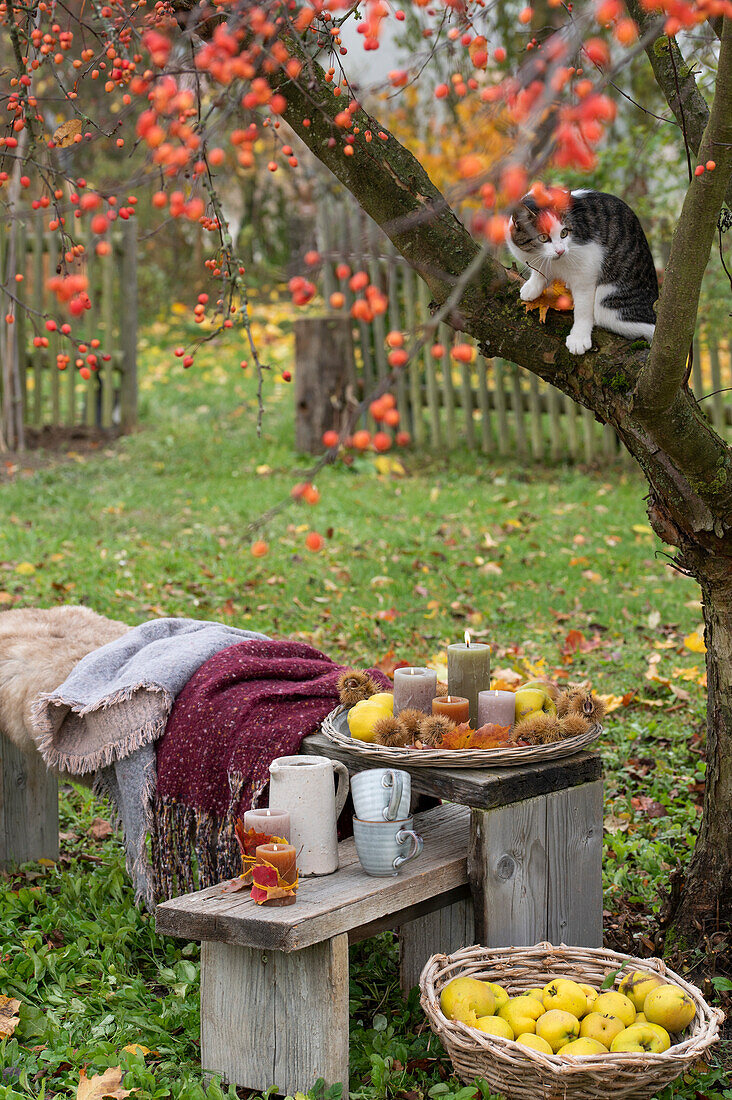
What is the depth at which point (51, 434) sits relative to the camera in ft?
29.4

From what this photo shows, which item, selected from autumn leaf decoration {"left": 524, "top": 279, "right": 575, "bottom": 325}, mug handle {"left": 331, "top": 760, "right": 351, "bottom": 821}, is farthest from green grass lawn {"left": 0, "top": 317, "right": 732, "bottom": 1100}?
autumn leaf decoration {"left": 524, "top": 279, "right": 575, "bottom": 325}

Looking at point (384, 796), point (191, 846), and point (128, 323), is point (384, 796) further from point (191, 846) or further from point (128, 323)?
point (128, 323)

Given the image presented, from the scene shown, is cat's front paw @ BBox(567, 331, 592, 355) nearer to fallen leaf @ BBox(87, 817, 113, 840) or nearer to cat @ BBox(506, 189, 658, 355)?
cat @ BBox(506, 189, 658, 355)

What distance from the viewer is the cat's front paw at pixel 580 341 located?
252 cm

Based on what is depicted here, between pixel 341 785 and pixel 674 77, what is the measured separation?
1841mm

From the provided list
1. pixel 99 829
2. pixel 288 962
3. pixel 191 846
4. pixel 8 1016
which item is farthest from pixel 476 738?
pixel 99 829

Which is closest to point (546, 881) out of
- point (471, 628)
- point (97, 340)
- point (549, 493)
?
point (471, 628)

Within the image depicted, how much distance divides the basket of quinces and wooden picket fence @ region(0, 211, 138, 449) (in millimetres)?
7343

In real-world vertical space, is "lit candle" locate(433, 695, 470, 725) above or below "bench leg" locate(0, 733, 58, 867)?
above

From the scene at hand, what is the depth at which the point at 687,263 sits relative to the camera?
2.04 metres

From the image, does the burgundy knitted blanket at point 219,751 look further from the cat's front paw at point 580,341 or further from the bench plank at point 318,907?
the cat's front paw at point 580,341

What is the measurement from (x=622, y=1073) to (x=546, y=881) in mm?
581

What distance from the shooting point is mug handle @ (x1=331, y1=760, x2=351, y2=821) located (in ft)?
8.05

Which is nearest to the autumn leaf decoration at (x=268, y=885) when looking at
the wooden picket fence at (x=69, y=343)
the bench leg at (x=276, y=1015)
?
the bench leg at (x=276, y=1015)
